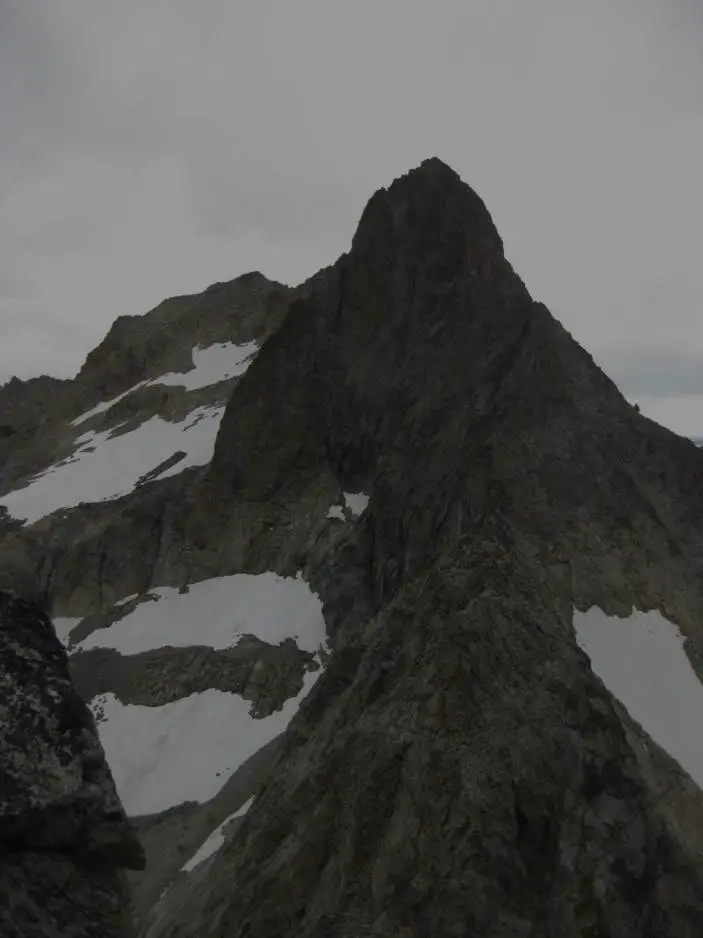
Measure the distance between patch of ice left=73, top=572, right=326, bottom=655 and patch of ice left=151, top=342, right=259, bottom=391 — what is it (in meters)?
25.2

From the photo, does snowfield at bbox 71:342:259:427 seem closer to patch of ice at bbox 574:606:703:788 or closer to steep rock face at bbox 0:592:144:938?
patch of ice at bbox 574:606:703:788

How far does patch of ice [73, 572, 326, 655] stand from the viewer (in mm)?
34094

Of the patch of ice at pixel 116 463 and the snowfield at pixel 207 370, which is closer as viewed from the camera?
the patch of ice at pixel 116 463

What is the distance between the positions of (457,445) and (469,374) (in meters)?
5.27

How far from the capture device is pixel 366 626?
18.7m

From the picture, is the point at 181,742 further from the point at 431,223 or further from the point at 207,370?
the point at 207,370

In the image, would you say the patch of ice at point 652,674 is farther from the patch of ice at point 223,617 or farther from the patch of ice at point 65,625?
the patch of ice at point 65,625

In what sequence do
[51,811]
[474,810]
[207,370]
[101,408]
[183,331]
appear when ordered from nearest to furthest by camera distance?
1. [51,811]
2. [474,810]
3. [207,370]
4. [101,408]
5. [183,331]

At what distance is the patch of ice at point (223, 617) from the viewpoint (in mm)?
34094

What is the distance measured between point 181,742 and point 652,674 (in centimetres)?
1884

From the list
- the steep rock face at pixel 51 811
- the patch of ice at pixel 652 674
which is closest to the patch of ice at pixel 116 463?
the patch of ice at pixel 652 674

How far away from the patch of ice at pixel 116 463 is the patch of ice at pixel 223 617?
11.3 metres

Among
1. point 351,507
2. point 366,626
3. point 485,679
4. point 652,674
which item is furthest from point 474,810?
point 351,507

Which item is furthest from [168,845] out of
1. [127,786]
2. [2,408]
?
[2,408]
